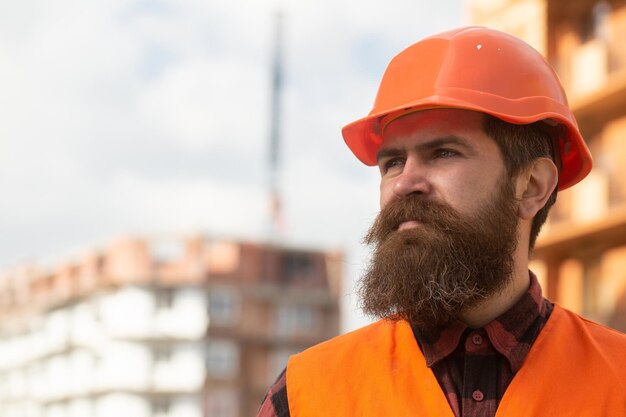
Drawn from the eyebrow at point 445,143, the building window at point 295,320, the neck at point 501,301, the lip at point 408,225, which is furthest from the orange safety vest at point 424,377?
the building window at point 295,320

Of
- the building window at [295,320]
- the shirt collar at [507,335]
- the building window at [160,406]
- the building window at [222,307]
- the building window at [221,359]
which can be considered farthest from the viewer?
the building window at [295,320]

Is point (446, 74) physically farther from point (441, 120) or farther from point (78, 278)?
point (78, 278)

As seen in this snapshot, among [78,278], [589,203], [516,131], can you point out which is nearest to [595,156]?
[589,203]

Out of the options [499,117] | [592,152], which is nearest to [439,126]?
[499,117]

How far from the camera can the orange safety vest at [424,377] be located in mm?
2557

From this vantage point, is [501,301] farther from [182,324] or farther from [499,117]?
[182,324]

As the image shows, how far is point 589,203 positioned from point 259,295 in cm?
5591

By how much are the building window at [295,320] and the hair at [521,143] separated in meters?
68.9

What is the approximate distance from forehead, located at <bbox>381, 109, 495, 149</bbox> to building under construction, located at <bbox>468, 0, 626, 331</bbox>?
1288cm

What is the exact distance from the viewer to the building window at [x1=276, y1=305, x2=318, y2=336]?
236 feet

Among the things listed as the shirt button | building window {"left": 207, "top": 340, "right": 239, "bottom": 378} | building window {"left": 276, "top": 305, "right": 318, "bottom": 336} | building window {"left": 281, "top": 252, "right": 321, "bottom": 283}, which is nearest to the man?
the shirt button

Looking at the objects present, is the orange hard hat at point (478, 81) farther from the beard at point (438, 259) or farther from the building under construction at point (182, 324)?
the building under construction at point (182, 324)

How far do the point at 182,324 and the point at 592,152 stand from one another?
5478 cm

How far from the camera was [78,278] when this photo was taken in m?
73.7
